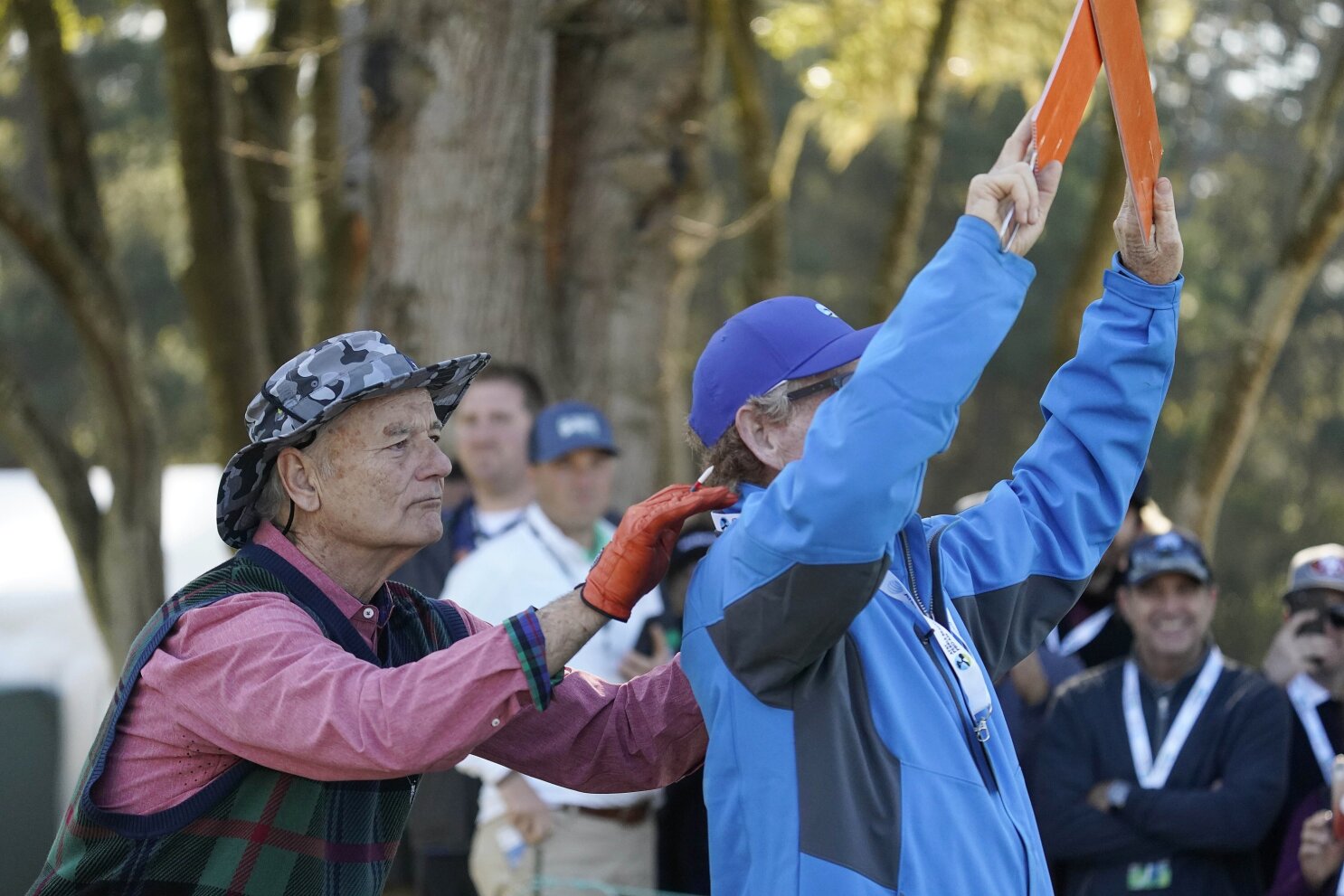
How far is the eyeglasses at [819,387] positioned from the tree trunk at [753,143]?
6.74m

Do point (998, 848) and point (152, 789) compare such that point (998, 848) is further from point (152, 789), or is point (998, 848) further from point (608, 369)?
point (608, 369)

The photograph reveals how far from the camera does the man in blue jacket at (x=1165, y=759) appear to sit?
14.4 ft

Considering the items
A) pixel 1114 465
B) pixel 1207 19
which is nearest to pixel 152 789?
pixel 1114 465

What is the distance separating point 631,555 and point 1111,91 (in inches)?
46.0

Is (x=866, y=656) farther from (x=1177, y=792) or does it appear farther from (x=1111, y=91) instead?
(x=1177, y=792)

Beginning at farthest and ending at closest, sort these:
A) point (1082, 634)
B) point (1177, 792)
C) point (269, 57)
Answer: point (269, 57) → point (1082, 634) → point (1177, 792)

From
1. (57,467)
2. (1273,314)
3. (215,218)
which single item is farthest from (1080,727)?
(57,467)

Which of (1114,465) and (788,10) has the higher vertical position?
(788,10)

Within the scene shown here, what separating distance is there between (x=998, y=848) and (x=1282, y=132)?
1982 centimetres

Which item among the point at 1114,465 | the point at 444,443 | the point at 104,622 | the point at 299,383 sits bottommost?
the point at 104,622

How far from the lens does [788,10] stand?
1012 centimetres

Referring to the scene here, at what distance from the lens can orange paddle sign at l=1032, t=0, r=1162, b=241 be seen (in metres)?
2.43

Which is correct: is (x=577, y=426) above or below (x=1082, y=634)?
above

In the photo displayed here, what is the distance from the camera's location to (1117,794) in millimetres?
4461
